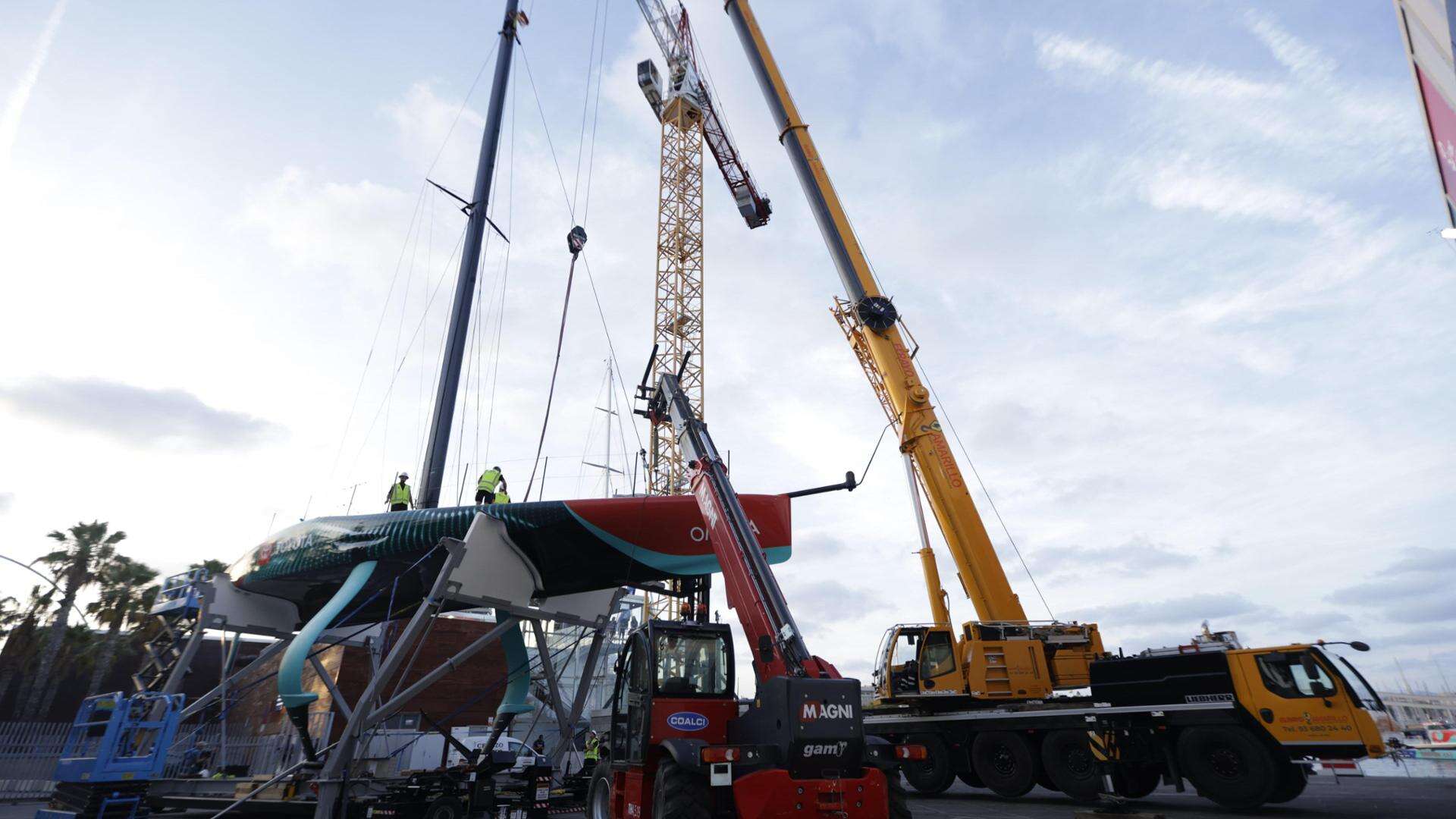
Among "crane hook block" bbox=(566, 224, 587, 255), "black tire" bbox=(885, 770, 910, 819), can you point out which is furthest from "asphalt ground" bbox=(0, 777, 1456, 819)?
"crane hook block" bbox=(566, 224, 587, 255)

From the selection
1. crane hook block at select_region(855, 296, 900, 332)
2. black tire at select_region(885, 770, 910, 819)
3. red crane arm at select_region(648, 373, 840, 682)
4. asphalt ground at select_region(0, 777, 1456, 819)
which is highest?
crane hook block at select_region(855, 296, 900, 332)

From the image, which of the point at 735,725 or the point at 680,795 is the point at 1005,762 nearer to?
the point at 735,725

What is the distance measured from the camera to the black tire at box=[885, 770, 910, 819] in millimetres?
6613

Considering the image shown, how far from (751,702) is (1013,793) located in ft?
25.3

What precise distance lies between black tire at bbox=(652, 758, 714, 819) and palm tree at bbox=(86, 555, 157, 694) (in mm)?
30897

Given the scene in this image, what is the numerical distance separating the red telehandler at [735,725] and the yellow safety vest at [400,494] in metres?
8.52

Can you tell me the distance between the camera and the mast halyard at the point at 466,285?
16.7 metres

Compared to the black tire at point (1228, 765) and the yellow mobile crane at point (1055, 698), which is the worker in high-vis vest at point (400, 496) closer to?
the yellow mobile crane at point (1055, 698)

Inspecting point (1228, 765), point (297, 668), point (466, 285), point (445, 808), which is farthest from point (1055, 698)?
point (466, 285)

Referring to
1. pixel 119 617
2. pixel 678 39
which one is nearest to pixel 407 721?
pixel 119 617

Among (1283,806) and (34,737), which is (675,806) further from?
(34,737)

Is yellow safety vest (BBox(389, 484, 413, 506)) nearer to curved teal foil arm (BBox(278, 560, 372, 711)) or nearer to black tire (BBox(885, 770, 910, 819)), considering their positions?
curved teal foil arm (BBox(278, 560, 372, 711))

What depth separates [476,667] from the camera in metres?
29.8

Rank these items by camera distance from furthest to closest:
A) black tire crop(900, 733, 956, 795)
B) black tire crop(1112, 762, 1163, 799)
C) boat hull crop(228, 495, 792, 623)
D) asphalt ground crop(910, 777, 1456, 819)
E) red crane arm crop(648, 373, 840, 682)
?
black tire crop(900, 733, 956, 795), boat hull crop(228, 495, 792, 623), black tire crop(1112, 762, 1163, 799), asphalt ground crop(910, 777, 1456, 819), red crane arm crop(648, 373, 840, 682)
